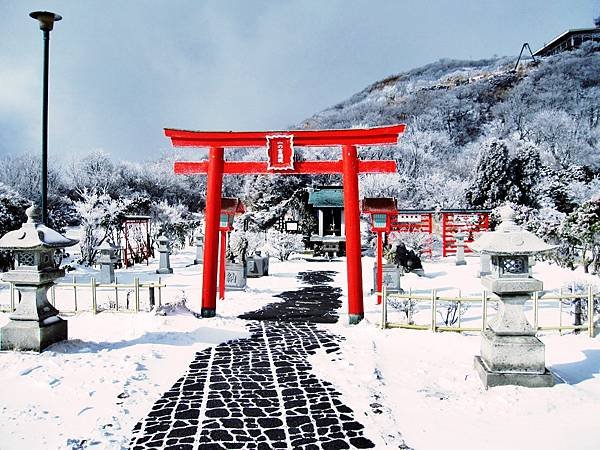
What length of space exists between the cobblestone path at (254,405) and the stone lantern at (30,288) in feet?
8.39

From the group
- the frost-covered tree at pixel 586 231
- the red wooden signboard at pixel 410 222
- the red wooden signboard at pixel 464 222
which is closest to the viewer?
the frost-covered tree at pixel 586 231

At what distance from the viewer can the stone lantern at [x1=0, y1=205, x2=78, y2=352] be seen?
7.08 meters

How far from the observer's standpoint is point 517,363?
5.87 metres

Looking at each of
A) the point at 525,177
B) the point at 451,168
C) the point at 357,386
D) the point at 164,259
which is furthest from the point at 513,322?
the point at 451,168

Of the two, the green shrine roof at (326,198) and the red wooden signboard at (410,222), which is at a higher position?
the green shrine roof at (326,198)

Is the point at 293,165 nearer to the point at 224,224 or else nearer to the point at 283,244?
the point at 224,224

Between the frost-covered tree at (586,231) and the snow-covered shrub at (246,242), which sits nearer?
the snow-covered shrub at (246,242)

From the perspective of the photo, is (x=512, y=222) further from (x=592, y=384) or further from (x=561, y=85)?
(x=561, y=85)

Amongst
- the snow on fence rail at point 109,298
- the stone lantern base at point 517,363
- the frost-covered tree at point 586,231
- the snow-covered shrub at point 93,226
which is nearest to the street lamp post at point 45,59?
the snow on fence rail at point 109,298

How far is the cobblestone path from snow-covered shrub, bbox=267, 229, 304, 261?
17607 millimetres

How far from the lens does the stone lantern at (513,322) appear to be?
19.1 ft

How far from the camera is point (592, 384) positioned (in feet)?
19.9

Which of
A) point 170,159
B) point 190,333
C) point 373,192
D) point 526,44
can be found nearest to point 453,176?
point 373,192

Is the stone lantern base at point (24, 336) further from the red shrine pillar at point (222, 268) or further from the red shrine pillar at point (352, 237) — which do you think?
the red shrine pillar at point (222, 268)
